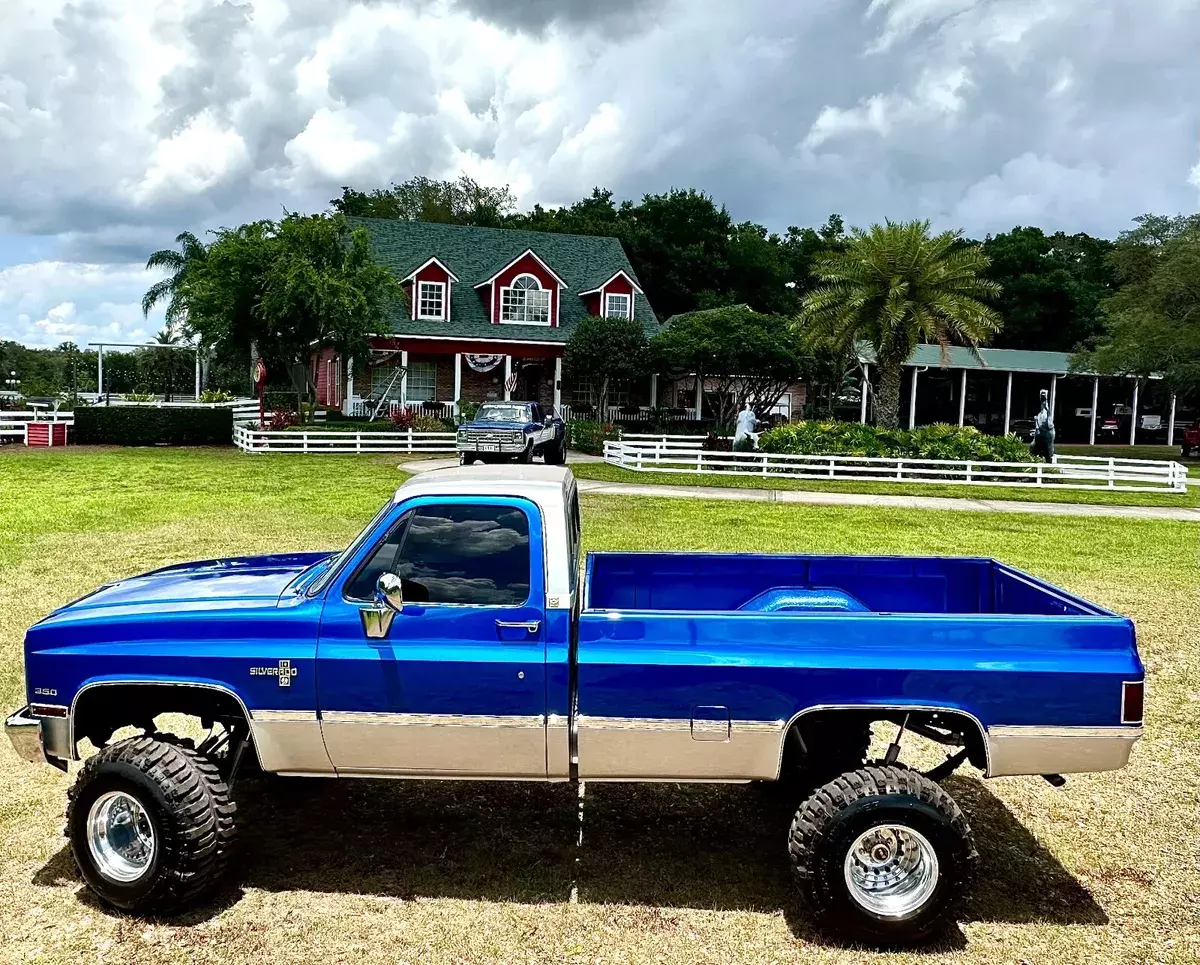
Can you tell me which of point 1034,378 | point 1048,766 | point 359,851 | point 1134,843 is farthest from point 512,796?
point 1034,378

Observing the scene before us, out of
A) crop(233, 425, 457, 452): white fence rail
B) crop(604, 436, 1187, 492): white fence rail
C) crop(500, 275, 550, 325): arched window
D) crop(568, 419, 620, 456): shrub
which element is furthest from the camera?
crop(500, 275, 550, 325): arched window

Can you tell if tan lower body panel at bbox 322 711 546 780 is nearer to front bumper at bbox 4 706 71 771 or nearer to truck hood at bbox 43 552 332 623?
truck hood at bbox 43 552 332 623

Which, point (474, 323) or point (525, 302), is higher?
point (525, 302)

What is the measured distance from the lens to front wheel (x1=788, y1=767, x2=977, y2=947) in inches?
168

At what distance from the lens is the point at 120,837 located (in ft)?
15.0

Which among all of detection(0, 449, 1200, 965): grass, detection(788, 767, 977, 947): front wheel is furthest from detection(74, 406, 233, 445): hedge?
detection(788, 767, 977, 947): front wheel

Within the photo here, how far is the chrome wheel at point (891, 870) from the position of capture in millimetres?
4301

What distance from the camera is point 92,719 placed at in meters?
4.81

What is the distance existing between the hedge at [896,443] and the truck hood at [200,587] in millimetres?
23693

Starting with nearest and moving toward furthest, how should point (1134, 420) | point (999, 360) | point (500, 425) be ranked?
point (500, 425) < point (999, 360) < point (1134, 420)

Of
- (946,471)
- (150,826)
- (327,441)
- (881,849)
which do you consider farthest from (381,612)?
(327,441)

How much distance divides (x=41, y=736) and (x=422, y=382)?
126ft

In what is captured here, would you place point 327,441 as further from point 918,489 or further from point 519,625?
point 519,625

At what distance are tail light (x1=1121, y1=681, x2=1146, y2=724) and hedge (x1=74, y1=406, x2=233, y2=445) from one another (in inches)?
1398
